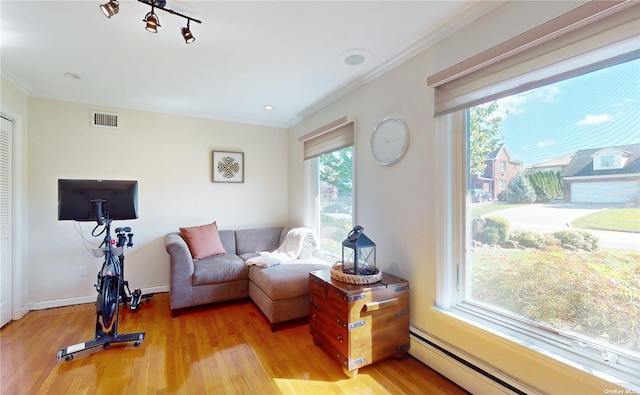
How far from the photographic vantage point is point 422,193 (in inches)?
80.7

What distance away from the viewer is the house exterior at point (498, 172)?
1676 mm

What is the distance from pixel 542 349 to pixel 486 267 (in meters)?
0.50

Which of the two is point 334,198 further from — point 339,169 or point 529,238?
point 529,238

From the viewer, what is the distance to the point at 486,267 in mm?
1792

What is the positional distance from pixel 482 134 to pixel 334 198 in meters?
1.87

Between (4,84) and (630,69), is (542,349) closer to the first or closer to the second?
(630,69)

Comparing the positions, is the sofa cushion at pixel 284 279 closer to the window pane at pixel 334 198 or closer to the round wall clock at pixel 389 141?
the window pane at pixel 334 198

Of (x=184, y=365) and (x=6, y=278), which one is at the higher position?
(x=6, y=278)

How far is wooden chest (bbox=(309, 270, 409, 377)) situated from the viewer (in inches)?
74.0

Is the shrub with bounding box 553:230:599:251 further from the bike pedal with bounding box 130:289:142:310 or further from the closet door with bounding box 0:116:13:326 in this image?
the closet door with bounding box 0:116:13:326

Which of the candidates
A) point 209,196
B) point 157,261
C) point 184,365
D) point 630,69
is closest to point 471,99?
point 630,69

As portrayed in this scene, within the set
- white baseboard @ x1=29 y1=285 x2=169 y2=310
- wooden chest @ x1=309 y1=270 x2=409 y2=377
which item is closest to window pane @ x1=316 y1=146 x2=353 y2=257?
wooden chest @ x1=309 y1=270 x2=409 y2=377

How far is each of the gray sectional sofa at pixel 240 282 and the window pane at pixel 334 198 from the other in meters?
0.31

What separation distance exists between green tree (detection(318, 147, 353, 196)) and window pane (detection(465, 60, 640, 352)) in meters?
1.43
